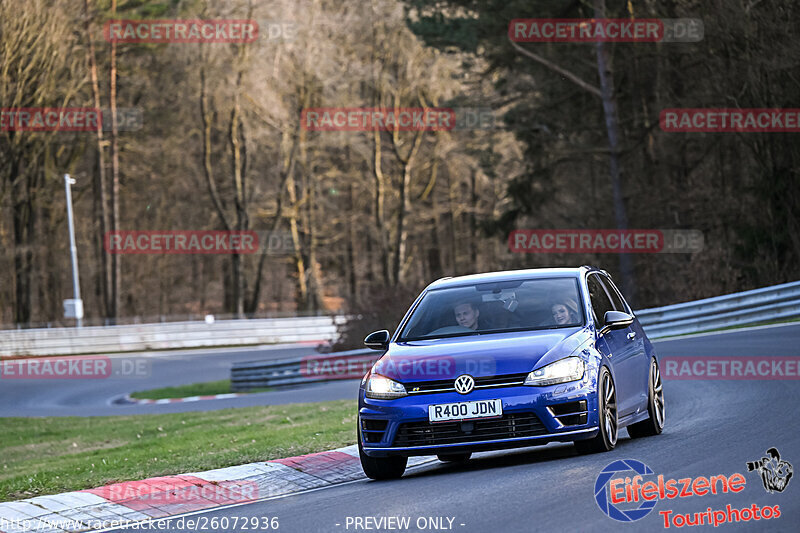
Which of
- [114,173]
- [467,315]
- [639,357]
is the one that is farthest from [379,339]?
[114,173]

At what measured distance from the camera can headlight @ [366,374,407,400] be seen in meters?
9.05

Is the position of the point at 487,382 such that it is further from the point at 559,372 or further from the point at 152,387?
the point at 152,387

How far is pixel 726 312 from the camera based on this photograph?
86.9 feet

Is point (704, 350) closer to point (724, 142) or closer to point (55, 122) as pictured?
point (724, 142)

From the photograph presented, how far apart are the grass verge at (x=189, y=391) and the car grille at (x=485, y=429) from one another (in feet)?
62.3

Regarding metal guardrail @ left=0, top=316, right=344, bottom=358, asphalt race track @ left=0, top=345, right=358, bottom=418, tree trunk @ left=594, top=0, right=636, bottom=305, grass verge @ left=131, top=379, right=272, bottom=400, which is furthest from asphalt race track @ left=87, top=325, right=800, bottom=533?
metal guardrail @ left=0, top=316, right=344, bottom=358

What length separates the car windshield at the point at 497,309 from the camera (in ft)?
32.8

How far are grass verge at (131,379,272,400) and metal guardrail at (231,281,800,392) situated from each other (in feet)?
1.55

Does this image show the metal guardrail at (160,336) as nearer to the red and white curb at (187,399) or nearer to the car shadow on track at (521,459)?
the red and white curb at (187,399)

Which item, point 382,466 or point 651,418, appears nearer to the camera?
point 382,466

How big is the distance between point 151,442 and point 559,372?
8665 mm

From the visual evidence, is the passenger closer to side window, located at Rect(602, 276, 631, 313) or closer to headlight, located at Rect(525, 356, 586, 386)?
headlight, located at Rect(525, 356, 586, 386)

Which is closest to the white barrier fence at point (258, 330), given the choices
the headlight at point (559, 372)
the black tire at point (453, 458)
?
the black tire at point (453, 458)

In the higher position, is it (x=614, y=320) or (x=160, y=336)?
(x=614, y=320)
